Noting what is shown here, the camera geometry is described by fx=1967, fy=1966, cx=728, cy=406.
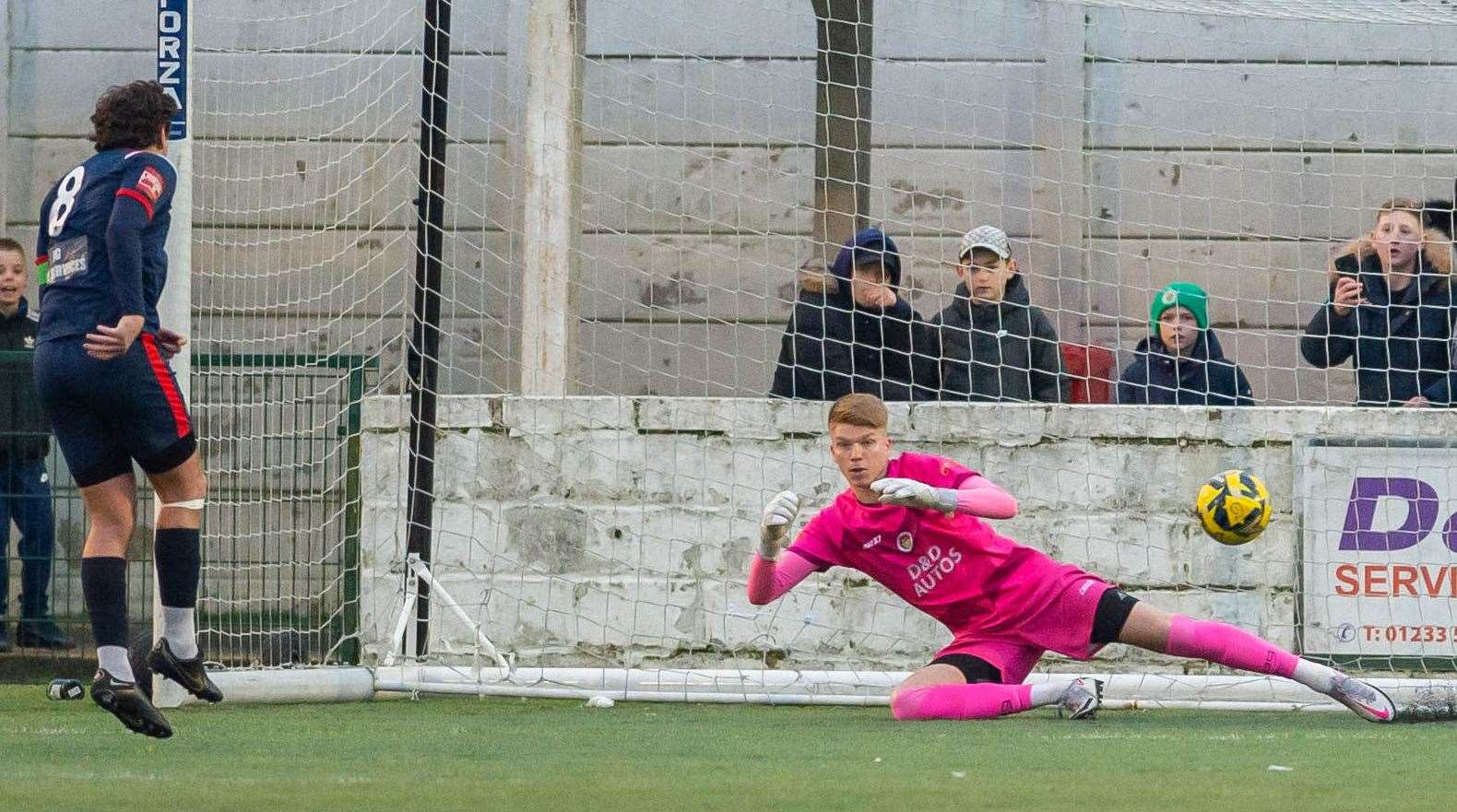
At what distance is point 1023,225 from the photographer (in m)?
9.18

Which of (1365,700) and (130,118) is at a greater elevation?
(130,118)

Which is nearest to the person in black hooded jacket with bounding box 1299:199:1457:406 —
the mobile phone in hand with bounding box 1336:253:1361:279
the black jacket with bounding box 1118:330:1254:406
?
the mobile phone in hand with bounding box 1336:253:1361:279

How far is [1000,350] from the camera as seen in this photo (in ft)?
27.2

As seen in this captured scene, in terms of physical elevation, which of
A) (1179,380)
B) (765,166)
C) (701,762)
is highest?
(765,166)

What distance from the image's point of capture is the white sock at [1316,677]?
6129 millimetres

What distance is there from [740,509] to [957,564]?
1.98 meters

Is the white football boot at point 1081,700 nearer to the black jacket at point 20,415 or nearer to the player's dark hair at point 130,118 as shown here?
the player's dark hair at point 130,118

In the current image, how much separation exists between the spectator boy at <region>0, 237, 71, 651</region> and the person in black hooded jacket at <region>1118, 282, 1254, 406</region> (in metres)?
4.47

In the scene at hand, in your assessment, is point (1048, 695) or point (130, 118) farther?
point (1048, 695)

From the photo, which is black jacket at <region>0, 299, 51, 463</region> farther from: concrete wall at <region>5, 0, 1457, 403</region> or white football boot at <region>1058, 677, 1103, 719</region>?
white football boot at <region>1058, 677, 1103, 719</region>

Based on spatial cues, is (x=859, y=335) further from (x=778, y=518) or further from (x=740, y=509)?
(x=778, y=518)

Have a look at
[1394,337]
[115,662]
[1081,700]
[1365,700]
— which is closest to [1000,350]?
[1394,337]

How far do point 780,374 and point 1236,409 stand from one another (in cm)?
196

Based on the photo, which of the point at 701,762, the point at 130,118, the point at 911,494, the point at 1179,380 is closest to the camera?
the point at 701,762
